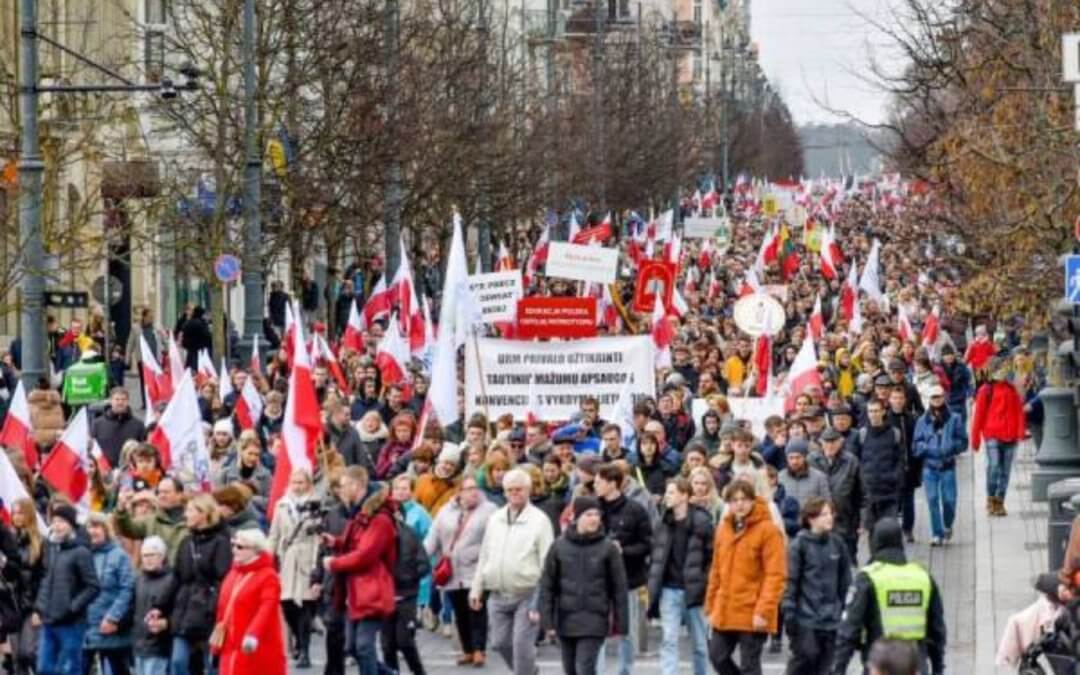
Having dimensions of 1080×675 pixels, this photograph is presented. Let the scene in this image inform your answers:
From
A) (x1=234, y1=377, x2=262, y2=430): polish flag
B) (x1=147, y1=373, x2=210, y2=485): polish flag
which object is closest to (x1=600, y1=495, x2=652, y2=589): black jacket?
(x1=147, y1=373, x2=210, y2=485): polish flag

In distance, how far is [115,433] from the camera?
25.7m

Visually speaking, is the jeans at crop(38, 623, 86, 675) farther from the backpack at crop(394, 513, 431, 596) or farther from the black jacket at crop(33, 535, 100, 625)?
the backpack at crop(394, 513, 431, 596)

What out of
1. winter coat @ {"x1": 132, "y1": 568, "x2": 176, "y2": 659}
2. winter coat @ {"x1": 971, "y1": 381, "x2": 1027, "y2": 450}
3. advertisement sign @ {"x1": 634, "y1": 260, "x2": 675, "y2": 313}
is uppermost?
advertisement sign @ {"x1": 634, "y1": 260, "x2": 675, "y2": 313}

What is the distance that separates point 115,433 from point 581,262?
1188 cm

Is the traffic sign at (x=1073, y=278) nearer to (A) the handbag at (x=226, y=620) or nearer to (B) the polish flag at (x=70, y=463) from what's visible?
(B) the polish flag at (x=70, y=463)

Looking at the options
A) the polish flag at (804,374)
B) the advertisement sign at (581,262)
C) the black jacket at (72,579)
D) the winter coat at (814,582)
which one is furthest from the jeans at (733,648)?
the advertisement sign at (581,262)

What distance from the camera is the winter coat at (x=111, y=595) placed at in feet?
58.6

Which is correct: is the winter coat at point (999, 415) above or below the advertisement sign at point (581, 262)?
below

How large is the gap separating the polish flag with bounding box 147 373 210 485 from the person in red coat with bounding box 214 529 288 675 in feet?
19.6

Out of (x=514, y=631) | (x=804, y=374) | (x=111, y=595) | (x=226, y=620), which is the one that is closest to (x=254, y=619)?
(x=226, y=620)

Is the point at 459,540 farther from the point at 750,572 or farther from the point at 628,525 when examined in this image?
the point at 750,572

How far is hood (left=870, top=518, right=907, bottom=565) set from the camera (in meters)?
15.9

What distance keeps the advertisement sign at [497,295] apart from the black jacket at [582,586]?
12479 millimetres

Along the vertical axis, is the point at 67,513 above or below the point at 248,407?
below
